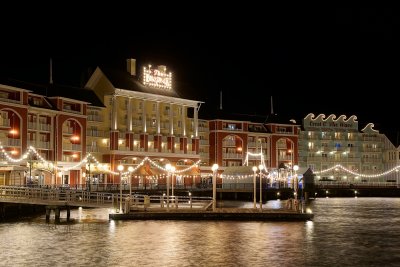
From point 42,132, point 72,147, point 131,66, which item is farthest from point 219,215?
point 131,66

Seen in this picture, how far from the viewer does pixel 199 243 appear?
4262 centimetres

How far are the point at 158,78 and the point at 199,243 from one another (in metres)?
75.8

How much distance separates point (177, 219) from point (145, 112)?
55.4 meters

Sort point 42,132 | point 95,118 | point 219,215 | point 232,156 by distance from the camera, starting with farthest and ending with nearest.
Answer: point 232,156 < point 95,118 < point 42,132 < point 219,215

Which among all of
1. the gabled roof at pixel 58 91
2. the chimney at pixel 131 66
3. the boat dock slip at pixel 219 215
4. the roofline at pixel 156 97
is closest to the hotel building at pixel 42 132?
the gabled roof at pixel 58 91

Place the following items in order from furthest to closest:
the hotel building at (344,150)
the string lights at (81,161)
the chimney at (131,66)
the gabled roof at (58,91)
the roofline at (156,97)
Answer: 1. the hotel building at (344,150)
2. the chimney at (131,66)
3. the roofline at (156,97)
4. the gabled roof at (58,91)
5. the string lights at (81,161)

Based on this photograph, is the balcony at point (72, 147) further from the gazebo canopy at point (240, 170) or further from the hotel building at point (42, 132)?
the gazebo canopy at point (240, 170)

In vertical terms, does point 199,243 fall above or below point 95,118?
below

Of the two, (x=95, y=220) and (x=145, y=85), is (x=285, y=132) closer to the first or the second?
(x=145, y=85)

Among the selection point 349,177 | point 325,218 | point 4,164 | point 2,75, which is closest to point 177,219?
point 325,218

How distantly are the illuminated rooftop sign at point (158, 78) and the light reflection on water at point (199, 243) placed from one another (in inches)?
2219

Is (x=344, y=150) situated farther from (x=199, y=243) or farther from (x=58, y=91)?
(x=199, y=243)

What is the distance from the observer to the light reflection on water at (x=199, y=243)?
35.9 metres

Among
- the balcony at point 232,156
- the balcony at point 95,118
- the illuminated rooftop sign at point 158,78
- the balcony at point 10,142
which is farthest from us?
the balcony at point 232,156
